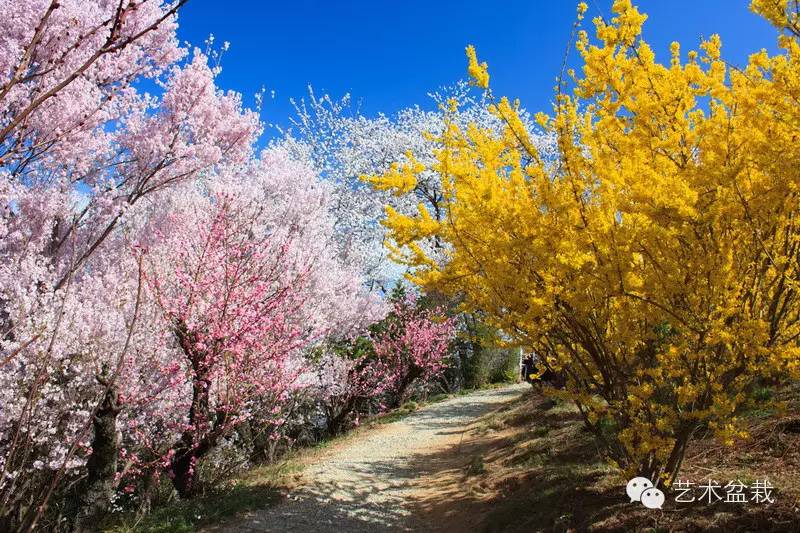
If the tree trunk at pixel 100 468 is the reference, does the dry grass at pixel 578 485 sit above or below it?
below

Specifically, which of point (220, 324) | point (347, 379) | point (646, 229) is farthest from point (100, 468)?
point (347, 379)

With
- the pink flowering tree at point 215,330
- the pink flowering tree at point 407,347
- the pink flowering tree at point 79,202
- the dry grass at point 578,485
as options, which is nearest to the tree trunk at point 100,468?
the pink flowering tree at point 79,202

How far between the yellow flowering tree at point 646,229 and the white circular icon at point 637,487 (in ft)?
0.46

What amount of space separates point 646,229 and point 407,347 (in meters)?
14.3

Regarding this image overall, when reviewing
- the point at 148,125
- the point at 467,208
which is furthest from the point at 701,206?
the point at 148,125

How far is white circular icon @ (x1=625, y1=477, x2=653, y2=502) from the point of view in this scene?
4.68m

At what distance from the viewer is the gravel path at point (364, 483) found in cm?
653

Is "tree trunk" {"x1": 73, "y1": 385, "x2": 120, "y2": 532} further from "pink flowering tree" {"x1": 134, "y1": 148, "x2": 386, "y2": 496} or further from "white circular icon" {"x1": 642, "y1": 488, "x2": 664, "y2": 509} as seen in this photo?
"white circular icon" {"x1": 642, "y1": 488, "x2": 664, "y2": 509}

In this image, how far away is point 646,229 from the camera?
12.2 feet

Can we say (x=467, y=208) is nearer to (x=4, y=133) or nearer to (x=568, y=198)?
(x=568, y=198)

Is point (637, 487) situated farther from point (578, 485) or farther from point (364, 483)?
point (364, 483)

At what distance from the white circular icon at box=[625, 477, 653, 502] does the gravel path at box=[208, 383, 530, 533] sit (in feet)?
9.92

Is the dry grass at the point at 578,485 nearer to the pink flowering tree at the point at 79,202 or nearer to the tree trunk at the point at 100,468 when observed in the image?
the tree trunk at the point at 100,468

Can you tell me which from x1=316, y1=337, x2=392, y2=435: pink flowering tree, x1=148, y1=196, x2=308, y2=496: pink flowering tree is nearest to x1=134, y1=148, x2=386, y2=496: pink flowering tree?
x1=148, y1=196, x2=308, y2=496: pink flowering tree
